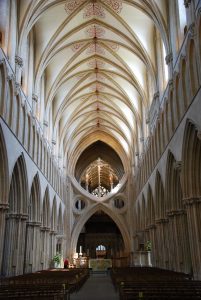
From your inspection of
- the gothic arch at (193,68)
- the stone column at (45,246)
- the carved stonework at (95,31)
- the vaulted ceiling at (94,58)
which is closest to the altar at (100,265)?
the stone column at (45,246)

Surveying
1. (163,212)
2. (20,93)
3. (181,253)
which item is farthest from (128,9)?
(181,253)

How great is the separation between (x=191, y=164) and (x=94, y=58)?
1629 centimetres

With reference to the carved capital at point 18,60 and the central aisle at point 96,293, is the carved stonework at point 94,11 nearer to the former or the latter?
the carved capital at point 18,60

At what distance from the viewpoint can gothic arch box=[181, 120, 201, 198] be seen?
A: 50.4ft

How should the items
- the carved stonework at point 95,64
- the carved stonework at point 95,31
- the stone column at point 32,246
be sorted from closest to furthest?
the stone column at point 32,246
the carved stonework at point 95,31
the carved stonework at point 95,64

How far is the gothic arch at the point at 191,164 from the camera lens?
15359 mm

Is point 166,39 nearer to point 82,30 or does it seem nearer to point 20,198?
point 82,30

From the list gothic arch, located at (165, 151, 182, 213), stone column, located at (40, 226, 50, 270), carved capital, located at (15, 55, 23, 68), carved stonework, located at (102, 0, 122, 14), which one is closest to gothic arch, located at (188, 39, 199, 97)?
gothic arch, located at (165, 151, 182, 213)

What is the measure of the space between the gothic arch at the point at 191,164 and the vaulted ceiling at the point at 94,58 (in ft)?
21.7

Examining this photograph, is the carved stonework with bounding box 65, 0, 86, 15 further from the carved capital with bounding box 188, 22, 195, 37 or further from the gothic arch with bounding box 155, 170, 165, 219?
the gothic arch with bounding box 155, 170, 165, 219

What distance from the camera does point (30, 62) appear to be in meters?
23.0

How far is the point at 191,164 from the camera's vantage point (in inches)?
619

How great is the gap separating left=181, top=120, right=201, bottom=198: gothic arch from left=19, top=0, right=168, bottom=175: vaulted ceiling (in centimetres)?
662

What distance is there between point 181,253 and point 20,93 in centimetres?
1220
